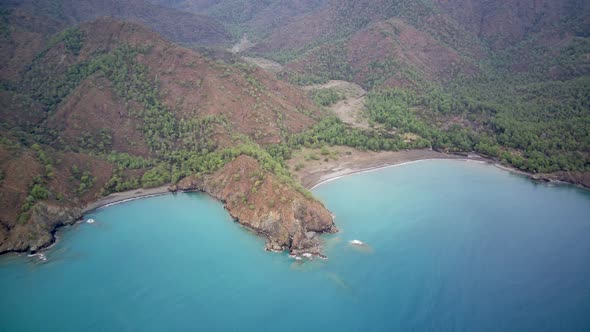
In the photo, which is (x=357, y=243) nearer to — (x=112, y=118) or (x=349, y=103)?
(x=112, y=118)

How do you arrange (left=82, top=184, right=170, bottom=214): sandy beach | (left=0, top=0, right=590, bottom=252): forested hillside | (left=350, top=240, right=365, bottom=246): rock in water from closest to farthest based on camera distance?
(left=350, top=240, right=365, bottom=246): rock in water
(left=82, top=184, right=170, bottom=214): sandy beach
(left=0, top=0, right=590, bottom=252): forested hillside

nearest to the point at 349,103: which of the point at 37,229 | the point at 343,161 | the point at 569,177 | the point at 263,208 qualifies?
the point at 343,161

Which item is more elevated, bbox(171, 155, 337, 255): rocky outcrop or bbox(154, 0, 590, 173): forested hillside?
bbox(154, 0, 590, 173): forested hillside

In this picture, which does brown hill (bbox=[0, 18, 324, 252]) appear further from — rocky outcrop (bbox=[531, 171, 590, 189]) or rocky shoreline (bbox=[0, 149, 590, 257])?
rocky outcrop (bbox=[531, 171, 590, 189])

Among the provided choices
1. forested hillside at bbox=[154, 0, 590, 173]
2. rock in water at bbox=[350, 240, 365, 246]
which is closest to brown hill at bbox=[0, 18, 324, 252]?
rock in water at bbox=[350, 240, 365, 246]

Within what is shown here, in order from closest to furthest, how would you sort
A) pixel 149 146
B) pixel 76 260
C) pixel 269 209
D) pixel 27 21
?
1. pixel 76 260
2. pixel 269 209
3. pixel 149 146
4. pixel 27 21

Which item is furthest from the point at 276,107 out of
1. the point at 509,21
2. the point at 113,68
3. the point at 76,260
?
the point at 509,21

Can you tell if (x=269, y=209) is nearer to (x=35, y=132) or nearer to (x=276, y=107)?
(x=276, y=107)
